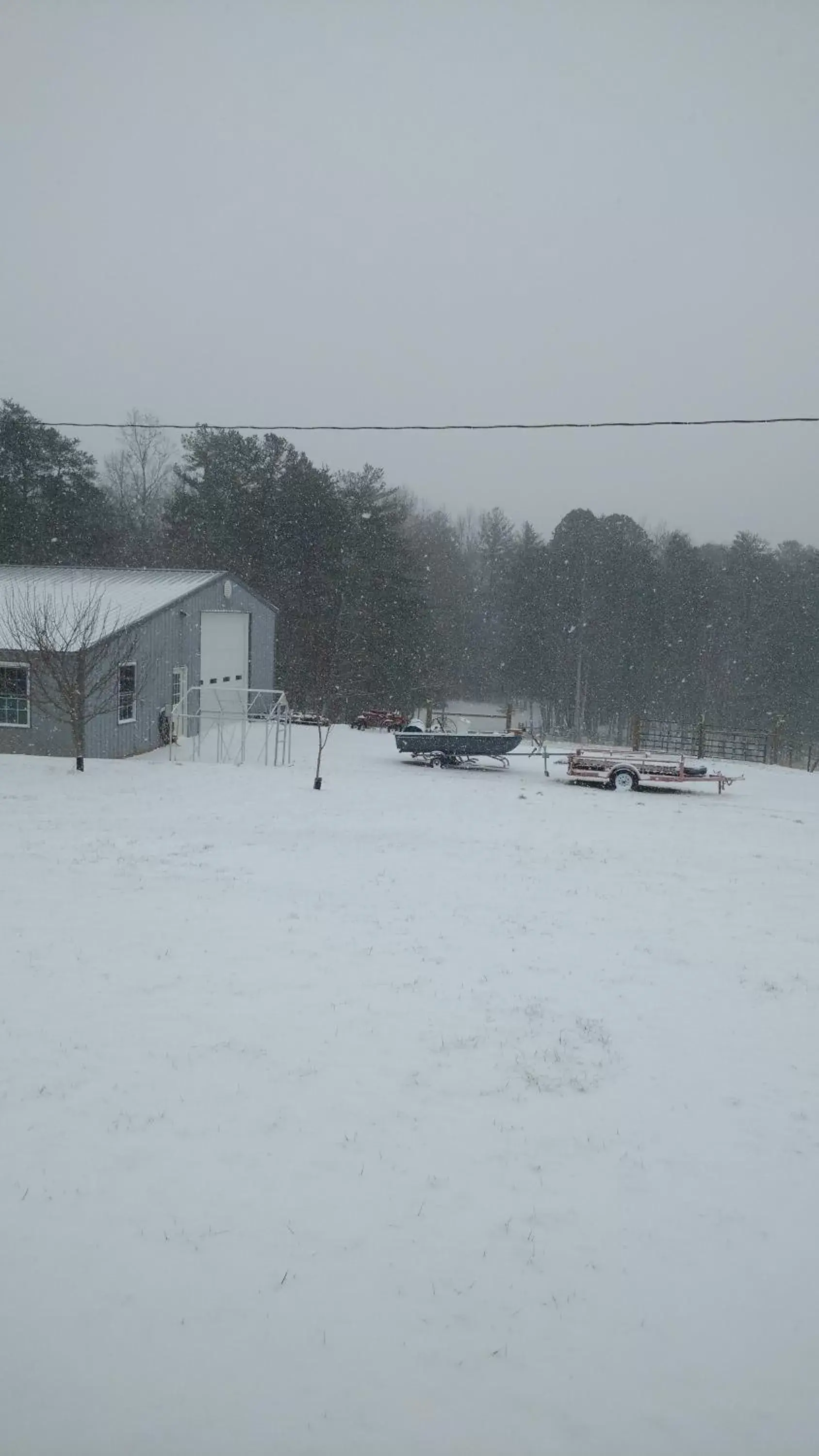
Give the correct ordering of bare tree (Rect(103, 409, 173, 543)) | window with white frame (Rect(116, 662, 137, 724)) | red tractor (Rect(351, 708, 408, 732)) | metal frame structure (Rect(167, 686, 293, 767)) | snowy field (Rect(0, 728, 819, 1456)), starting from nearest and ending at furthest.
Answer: snowy field (Rect(0, 728, 819, 1456))
window with white frame (Rect(116, 662, 137, 724))
metal frame structure (Rect(167, 686, 293, 767))
red tractor (Rect(351, 708, 408, 732))
bare tree (Rect(103, 409, 173, 543))

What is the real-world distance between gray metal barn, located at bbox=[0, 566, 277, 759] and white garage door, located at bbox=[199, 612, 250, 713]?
0.04 meters

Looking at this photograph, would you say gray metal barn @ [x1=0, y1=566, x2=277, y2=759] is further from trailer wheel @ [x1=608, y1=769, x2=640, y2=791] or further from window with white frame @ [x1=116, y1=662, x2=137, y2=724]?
trailer wheel @ [x1=608, y1=769, x2=640, y2=791]

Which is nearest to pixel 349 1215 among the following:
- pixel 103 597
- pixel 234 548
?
pixel 103 597

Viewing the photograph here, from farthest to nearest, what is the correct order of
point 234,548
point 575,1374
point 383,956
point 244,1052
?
point 234,548, point 383,956, point 244,1052, point 575,1374

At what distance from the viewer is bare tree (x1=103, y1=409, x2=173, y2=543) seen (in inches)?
2390

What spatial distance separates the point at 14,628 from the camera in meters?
19.6

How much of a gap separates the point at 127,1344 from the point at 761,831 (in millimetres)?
13747

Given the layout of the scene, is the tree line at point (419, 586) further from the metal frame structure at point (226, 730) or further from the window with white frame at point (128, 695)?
the window with white frame at point (128, 695)

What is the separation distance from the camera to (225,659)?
91.7 ft

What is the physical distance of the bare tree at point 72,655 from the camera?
1842 cm

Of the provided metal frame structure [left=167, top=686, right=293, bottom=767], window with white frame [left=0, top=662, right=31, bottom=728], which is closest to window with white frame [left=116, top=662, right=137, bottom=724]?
metal frame structure [left=167, top=686, right=293, bottom=767]

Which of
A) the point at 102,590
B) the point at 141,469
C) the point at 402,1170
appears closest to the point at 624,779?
the point at 102,590

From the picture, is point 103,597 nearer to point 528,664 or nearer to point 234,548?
point 234,548

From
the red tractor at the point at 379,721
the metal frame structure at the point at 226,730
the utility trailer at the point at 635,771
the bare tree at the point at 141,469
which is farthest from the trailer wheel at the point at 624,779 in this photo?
the bare tree at the point at 141,469
